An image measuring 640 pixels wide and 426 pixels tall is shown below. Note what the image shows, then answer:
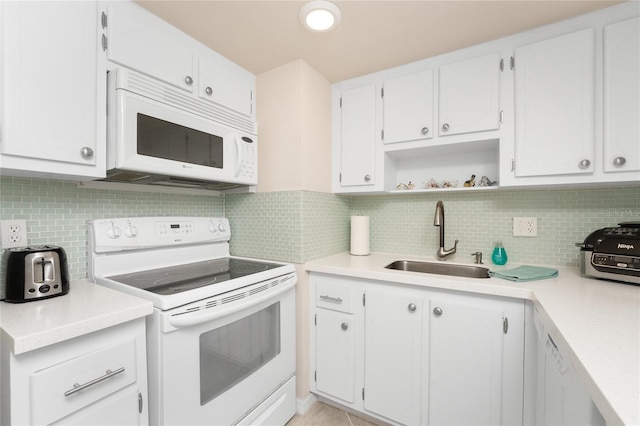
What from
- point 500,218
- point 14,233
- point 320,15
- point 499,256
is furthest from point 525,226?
point 14,233

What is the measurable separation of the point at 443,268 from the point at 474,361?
644 millimetres

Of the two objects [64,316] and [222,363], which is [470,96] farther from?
[64,316]

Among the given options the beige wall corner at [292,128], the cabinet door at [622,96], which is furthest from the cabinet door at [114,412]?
the cabinet door at [622,96]

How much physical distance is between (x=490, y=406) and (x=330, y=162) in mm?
1644

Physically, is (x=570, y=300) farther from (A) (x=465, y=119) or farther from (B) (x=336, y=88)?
(B) (x=336, y=88)

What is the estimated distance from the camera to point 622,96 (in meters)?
1.29

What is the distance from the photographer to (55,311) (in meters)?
0.94

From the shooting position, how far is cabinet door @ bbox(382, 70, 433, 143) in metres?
1.76

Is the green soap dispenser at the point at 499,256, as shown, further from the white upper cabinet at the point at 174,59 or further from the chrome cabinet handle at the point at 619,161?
the white upper cabinet at the point at 174,59

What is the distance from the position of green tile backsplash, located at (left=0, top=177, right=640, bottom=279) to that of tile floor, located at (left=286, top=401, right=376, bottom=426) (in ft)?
3.10

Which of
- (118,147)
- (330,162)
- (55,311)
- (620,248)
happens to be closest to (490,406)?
(620,248)

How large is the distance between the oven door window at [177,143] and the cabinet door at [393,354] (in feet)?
3.86

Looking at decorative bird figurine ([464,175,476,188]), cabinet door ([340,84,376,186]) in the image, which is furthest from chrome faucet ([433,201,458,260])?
cabinet door ([340,84,376,186])

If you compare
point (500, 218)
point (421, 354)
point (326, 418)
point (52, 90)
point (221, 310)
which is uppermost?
point (52, 90)
